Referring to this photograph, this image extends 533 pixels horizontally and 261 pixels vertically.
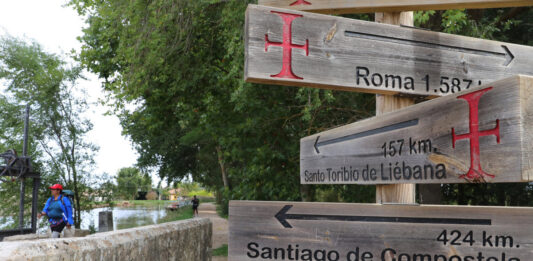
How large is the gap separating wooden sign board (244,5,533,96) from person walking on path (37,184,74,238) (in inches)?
347

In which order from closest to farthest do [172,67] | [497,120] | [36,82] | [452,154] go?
[497,120] → [452,154] → [172,67] → [36,82]

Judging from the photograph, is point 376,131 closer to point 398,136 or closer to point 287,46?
point 398,136

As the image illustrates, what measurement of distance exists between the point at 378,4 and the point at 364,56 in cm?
33

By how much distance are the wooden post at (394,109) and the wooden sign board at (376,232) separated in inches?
22.0

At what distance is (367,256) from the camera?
1776 millimetres

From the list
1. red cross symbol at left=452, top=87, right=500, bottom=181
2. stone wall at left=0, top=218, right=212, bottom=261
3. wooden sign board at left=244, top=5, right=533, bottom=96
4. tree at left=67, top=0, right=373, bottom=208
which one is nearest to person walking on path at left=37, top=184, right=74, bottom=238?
tree at left=67, top=0, right=373, bottom=208

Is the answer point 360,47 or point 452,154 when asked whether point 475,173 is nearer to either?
point 452,154

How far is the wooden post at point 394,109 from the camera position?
229cm

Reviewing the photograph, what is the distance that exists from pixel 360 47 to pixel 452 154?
0.72m

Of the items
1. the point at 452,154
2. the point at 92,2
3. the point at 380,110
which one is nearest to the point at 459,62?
the point at 380,110

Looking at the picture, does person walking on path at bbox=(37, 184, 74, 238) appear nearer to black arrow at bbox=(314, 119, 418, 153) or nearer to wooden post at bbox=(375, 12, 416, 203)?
black arrow at bbox=(314, 119, 418, 153)

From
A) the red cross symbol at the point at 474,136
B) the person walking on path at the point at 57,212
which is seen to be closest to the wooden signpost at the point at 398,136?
the red cross symbol at the point at 474,136

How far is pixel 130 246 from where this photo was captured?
166 inches

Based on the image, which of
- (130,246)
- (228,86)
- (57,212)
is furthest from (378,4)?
(228,86)
